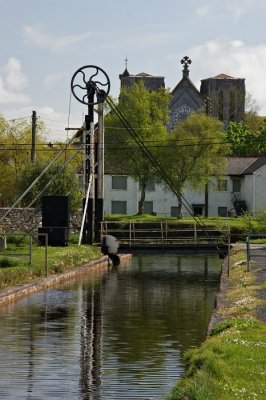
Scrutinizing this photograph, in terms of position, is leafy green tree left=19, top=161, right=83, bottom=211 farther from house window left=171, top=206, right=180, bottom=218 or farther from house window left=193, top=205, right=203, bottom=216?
house window left=193, top=205, right=203, bottom=216

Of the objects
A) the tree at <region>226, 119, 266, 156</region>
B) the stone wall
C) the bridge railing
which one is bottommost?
the bridge railing

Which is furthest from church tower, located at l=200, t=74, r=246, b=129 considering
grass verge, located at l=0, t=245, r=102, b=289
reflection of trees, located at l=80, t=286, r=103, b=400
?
reflection of trees, located at l=80, t=286, r=103, b=400

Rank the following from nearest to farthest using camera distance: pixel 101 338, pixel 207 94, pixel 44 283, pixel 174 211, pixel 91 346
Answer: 1. pixel 91 346
2. pixel 101 338
3. pixel 44 283
4. pixel 174 211
5. pixel 207 94

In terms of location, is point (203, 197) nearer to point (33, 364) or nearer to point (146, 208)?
point (146, 208)

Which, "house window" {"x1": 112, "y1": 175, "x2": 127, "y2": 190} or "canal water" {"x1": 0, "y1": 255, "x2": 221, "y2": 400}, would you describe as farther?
"house window" {"x1": 112, "y1": 175, "x2": 127, "y2": 190}

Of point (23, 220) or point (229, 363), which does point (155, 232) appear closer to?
point (23, 220)

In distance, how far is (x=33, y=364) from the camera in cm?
1892

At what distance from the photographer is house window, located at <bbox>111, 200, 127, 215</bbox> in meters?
99.9

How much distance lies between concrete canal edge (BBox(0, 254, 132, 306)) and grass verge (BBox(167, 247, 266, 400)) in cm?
805

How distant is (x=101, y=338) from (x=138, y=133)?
231ft

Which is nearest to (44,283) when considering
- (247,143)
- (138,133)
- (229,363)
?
(229,363)

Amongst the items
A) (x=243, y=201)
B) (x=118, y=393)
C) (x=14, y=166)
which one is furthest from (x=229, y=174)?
(x=118, y=393)

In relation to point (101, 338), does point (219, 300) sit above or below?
above

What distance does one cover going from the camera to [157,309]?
30.1 metres
